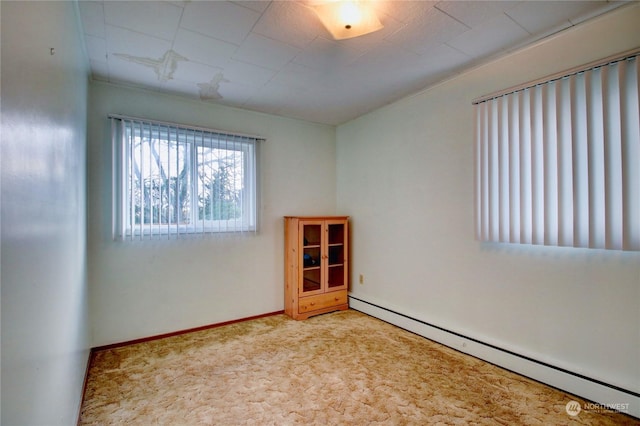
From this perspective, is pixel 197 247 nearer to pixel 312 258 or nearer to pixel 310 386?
pixel 312 258

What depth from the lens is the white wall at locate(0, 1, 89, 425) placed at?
76cm

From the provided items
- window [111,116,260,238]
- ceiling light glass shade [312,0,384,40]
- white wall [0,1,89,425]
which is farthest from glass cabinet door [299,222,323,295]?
white wall [0,1,89,425]

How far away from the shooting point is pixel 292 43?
88.0 inches

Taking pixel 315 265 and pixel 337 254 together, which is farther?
pixel 337 254

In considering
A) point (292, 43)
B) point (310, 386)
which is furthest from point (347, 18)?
point (310, 386)

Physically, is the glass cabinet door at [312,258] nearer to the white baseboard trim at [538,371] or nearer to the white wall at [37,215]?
the white baseboard trim at [538,371]

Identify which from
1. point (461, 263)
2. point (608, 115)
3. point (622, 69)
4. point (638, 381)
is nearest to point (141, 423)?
point (461, 263)

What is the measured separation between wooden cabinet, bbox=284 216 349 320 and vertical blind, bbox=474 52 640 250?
1.82 m

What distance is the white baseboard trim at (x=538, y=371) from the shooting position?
1.88 m

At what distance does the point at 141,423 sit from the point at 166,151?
91.8 inches

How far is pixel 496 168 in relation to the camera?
2469 millimetres

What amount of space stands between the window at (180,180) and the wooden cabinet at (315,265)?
22.7 inches

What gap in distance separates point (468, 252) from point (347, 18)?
2.16 meters

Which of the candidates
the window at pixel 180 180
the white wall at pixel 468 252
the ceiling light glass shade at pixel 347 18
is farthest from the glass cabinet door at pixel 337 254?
the ceiling light glass shade at pixel 347 18
